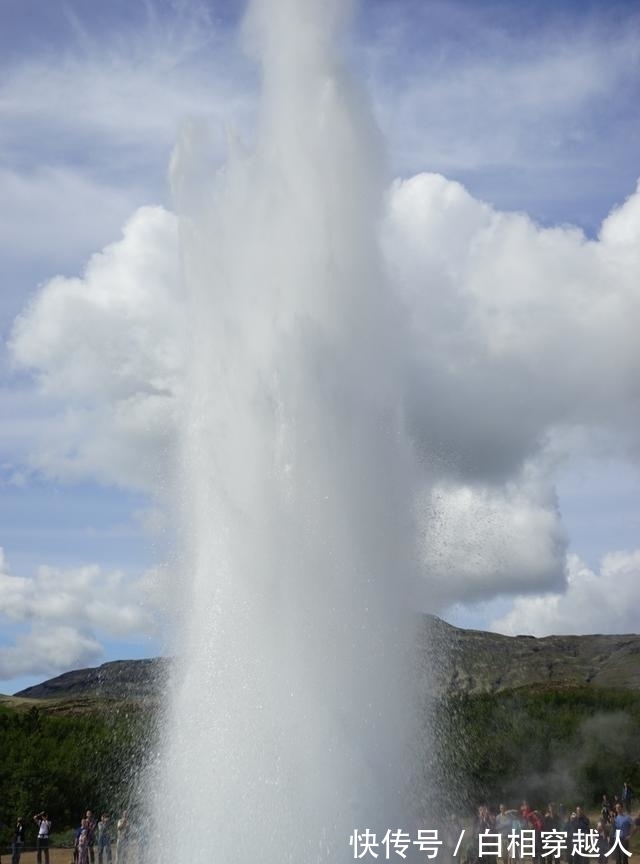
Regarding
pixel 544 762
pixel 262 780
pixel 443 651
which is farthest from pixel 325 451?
pixel 544 762

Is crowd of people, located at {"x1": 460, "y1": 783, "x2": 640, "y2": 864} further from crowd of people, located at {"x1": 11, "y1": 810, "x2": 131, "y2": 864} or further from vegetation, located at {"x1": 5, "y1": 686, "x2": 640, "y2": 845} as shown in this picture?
vegetation, located at {"x1": 5, "y1": 686, "x2": 640, "y2": 845}

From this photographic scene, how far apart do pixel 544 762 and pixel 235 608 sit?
138 feet

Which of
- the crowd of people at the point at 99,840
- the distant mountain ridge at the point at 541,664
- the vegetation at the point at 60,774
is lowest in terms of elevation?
the crowd of people at the point at 99,840

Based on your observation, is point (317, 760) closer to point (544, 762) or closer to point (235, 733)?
point (235, 733)

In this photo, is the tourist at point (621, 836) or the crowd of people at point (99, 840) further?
the tourist at point (621, 836)

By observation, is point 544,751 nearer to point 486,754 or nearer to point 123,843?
point 486,754

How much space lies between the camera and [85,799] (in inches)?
1875

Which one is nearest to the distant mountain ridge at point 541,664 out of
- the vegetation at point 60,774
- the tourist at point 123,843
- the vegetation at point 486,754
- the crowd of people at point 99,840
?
the vegetation at point 486,754

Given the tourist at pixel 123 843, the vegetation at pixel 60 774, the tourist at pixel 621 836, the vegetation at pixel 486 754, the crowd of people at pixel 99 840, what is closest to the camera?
the tourist at pixel 123 843

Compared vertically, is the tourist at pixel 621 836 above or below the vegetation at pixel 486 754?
below

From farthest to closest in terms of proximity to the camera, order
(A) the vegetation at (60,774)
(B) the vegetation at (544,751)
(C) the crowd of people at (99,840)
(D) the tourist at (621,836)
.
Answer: (B) the vegetation at (544,751)
(A) the vegetation at (60,774)
(D) the tourist at (621,836)
(C) the crowd of people at (99,840)

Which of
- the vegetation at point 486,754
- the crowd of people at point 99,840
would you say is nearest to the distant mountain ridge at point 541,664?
the vegetation at point 486,754

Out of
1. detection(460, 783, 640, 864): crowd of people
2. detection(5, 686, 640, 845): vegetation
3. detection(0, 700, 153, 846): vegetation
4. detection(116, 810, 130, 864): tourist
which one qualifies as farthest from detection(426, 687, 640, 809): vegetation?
detection(116, 810, 130, 864): tourist

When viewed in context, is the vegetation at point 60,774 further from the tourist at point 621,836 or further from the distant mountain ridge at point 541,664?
the distant mountain ridge at point 541,664
